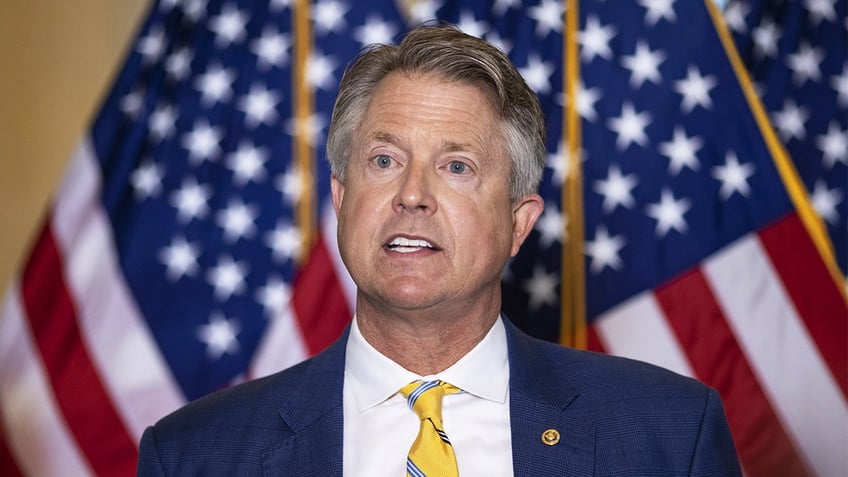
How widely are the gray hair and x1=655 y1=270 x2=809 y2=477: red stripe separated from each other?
1182 millimetres

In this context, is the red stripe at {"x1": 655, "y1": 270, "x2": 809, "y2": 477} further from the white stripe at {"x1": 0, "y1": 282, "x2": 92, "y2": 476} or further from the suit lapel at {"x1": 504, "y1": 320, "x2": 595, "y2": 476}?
the white stripe at {"x1": 0, "y1": 282, "x2": 92, "y2": 476}

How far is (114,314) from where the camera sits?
3527mm

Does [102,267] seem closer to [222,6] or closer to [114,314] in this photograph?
[114,314]

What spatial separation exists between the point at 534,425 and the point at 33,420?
2.00 metres

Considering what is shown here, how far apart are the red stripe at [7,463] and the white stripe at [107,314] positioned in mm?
359

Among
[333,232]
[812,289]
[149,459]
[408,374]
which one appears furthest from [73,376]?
[812,289]

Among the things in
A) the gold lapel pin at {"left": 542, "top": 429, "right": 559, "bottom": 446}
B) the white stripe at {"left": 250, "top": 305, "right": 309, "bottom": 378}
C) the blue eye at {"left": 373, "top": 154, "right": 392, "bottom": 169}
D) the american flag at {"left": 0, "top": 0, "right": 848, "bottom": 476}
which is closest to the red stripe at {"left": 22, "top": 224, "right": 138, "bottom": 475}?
the american flag at {"left": 0, "top": 0, "right": 848, "bottom": 476}

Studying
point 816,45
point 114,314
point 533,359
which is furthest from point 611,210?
point 114,314

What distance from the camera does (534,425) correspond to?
2076 mm

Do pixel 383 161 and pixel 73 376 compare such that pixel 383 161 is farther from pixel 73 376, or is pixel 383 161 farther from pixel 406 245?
pixel 73 376

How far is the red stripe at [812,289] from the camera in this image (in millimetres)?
3287

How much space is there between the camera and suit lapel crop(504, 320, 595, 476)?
2.03 metres

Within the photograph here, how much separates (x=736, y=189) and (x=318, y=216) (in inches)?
52.1

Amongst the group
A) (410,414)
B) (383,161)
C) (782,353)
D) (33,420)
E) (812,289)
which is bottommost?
(782,353)
